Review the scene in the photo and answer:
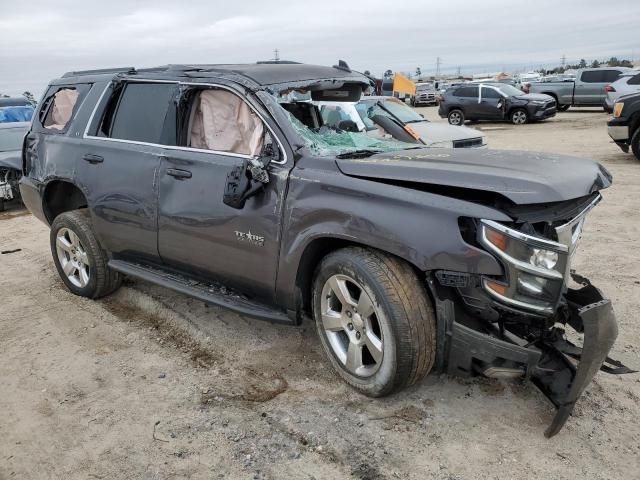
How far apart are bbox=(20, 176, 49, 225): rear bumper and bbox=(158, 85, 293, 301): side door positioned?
67.9 inches

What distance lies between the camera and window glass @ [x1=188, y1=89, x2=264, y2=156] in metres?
3.76

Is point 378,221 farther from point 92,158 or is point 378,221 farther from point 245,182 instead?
point 92,158

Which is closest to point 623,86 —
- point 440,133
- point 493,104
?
point 493,104

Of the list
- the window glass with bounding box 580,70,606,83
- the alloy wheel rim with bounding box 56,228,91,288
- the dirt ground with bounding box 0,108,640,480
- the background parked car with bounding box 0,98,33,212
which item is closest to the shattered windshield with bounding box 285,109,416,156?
the dirt ground with bounding box 0,108,640,480

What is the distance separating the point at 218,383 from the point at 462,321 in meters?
1.55

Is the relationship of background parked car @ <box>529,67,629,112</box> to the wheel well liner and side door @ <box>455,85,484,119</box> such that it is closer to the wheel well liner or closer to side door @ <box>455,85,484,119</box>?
side door @ <box>455,85,484,119</box>

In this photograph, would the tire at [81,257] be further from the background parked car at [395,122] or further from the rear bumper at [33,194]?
the background parked car at [395,122]

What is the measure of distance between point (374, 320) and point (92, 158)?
2.72 meters

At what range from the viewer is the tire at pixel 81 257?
4723mm

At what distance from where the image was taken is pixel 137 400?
10.9 feet

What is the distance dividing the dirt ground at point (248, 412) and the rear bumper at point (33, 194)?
1.05 metres

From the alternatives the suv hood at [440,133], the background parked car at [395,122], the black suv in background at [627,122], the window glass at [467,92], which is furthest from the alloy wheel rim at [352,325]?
the window glass at [467,92]

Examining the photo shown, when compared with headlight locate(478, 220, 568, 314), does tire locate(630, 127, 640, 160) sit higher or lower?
lower

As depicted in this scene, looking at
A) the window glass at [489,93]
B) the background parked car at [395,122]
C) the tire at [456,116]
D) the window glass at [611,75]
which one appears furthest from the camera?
the window glass at [611,75]
